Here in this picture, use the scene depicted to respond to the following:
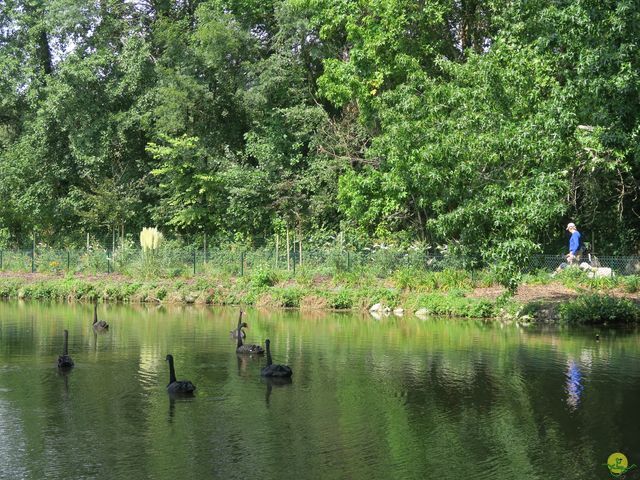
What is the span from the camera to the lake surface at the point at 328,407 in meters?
11.3

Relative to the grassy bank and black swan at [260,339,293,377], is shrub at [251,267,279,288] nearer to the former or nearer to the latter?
the grassy bank

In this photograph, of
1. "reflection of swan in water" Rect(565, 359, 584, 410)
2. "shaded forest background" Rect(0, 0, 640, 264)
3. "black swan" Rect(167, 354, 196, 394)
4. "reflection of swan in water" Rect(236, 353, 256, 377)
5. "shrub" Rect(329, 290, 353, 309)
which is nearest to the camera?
"reflection of swan in water" Rect(565, 359, 584, 410)

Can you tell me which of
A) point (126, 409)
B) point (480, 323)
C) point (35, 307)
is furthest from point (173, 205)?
point (126, 409)

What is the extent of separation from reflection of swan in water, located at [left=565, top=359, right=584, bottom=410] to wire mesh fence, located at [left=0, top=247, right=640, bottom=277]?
10.9m

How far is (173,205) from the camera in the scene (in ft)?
150

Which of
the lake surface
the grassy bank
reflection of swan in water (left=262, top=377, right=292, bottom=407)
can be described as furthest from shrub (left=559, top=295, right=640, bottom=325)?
reflection of swan in water (left=262, top=377, right=292, bottom=407)

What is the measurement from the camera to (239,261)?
124ft

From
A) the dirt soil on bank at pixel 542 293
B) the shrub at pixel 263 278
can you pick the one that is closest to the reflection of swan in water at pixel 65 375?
the dirt soil on bank at pixel 542 293

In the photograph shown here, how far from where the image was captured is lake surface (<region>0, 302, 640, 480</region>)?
1133cm

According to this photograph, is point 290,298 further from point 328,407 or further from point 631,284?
point 328,407

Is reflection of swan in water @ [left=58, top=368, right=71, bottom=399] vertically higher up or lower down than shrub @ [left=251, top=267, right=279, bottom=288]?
lower down

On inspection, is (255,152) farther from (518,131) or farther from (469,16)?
(518,131)

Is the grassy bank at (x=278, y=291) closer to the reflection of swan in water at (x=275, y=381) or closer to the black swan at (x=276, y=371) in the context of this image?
the black swan at (x=276, y=371)

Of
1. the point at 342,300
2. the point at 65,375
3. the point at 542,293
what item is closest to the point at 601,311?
the point at 542,293
